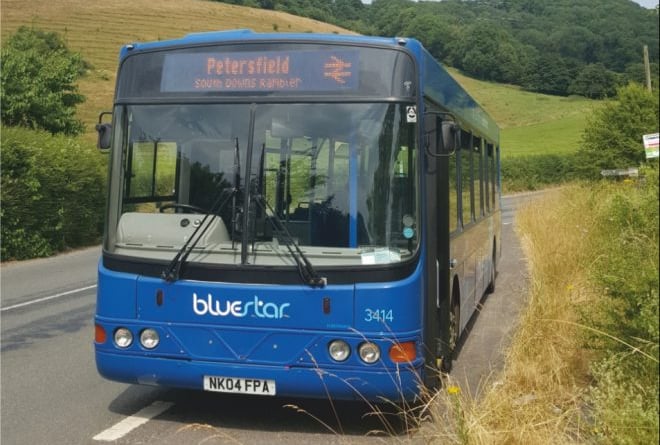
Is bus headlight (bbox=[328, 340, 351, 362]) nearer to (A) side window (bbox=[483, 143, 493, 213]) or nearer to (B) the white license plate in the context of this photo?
(B) the white license plate

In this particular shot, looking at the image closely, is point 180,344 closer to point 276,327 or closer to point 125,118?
point 276,327

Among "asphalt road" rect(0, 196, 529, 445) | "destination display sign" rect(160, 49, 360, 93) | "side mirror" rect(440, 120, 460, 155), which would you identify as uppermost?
"destination display sign" rect(160, 49, 360, 93)

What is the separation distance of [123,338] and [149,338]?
0.71 feet

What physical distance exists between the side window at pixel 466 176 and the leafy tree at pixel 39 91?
2223 centimetres

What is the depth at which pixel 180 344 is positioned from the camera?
5.57 m

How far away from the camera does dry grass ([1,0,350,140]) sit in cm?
6769

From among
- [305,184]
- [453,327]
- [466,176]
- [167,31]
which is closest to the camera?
[305,184]

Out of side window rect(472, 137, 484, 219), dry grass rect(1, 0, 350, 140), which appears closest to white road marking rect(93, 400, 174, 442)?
side window rect(472, 137, 484, 219)

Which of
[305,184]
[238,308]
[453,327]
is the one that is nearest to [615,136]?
[453,327]

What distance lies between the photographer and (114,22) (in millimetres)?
77812

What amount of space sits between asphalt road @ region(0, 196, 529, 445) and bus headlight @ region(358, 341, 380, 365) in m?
0.39

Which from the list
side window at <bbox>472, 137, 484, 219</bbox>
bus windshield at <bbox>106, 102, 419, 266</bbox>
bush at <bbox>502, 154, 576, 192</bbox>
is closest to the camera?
bus windshield at <bbox>106, 102, 419, 266</bbox>

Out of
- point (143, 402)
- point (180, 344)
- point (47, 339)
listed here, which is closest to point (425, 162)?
point (180, 344)

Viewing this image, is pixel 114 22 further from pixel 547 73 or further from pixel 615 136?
pixel 615 136
